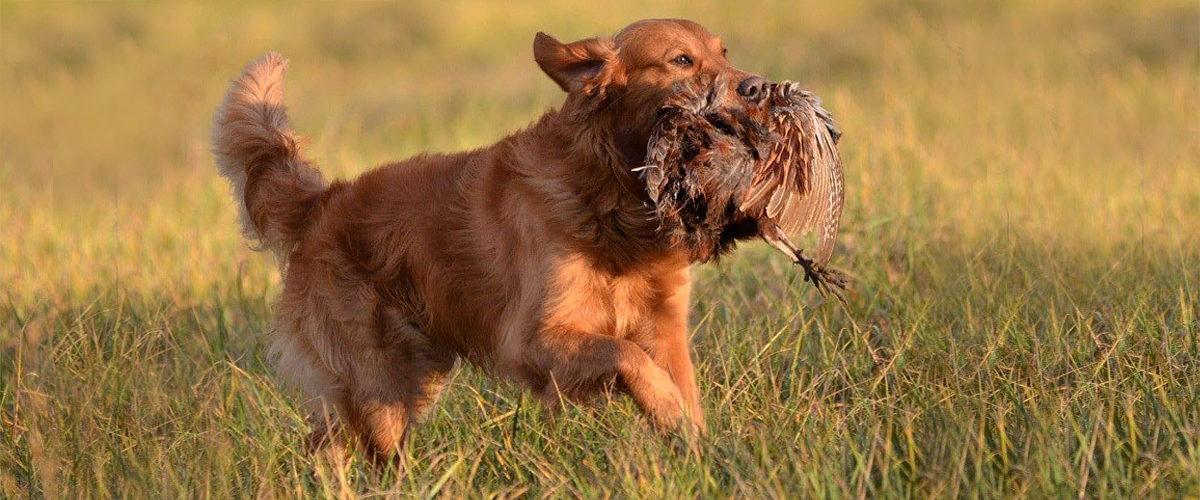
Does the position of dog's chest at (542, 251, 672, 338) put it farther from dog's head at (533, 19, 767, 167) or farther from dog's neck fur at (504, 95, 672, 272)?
dog's head at (533, 19, 767, 167)

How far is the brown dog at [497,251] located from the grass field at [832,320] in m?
0.18

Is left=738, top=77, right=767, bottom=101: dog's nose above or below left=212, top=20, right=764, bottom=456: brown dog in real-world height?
above

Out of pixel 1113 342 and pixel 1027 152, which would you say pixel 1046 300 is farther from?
pixel 1027 152

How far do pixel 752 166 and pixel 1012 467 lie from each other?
1.08 meters

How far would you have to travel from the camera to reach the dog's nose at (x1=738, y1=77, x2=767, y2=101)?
3.78 m

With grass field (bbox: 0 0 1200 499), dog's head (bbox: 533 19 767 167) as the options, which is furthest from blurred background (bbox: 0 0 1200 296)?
dog's head (bbox: 533 19 767 167)

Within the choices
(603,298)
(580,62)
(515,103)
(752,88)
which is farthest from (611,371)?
(515,103)

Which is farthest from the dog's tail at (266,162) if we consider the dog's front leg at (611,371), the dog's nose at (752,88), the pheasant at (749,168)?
the dog's nose at (752,88)

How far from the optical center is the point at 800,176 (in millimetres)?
3760

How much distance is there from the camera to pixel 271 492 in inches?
139

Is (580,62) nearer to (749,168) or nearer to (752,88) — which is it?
(752,88)

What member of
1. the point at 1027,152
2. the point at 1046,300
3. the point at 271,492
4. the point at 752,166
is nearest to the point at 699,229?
the point at 752,166

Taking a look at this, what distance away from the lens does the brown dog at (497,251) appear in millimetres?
4035

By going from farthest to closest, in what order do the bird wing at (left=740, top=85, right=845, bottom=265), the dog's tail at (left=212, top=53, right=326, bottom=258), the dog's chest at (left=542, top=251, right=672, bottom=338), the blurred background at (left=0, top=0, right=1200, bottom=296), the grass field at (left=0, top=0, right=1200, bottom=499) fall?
the blurred background at (left=0, top=0, right=1200, bottom=296)
the dog's tail at (left=212, top=53, right=326, bottom=258)
the dog's chest at (left=542, top=251, right=672, bottom=338)
the bird wing at (left=740, top=85, right=845, bottom=265)
the grass field at (left=0, top=0, right=1200, bottom=499)
